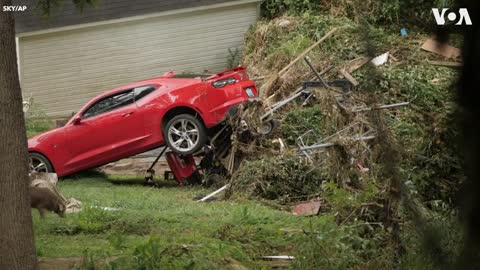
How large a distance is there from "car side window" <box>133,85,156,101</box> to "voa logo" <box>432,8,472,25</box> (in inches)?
538

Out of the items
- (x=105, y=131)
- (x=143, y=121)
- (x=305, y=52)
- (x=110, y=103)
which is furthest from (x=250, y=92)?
(x=105, y=131)

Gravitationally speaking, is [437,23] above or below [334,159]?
above

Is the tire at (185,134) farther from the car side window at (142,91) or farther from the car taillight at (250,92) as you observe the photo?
the car taillight at (250,92)

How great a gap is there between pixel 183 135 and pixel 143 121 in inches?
40.7

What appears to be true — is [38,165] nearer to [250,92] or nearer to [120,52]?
[250,92]

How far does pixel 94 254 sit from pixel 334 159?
→ 4.55 metres

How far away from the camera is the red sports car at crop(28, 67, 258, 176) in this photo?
51.6 feet

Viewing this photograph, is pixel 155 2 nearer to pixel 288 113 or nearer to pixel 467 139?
pixel 288 113

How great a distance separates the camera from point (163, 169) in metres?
18.8

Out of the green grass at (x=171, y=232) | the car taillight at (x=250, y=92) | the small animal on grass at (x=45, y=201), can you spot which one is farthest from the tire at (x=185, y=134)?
the small animal on grass at (x=45, y=201)

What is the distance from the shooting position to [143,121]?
16.3m

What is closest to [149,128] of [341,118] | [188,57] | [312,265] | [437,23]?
[341,118]

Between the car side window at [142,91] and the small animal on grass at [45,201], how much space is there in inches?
221

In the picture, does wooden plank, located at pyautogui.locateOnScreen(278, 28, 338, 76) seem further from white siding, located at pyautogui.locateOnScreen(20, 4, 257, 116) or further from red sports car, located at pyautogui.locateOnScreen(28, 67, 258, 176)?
white siding, located at pyautogui.locateOnScreen(20, 4, 257, 116)
